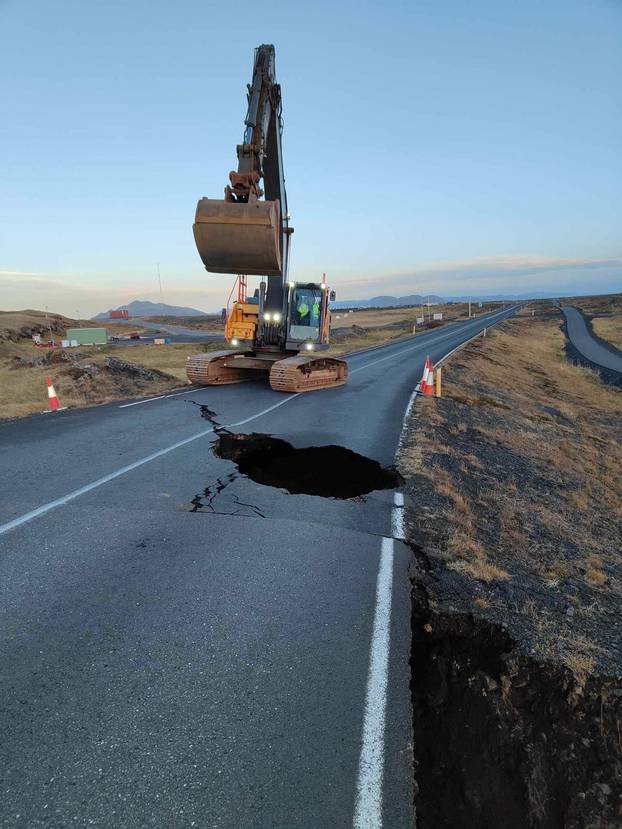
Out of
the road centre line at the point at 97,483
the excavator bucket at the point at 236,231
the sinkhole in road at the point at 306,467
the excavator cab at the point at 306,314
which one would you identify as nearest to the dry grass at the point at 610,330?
the excavator cab at the point at 306,314

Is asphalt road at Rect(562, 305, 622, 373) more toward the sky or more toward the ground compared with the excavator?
more toward the ground

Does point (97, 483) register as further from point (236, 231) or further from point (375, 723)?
point (236, 231)

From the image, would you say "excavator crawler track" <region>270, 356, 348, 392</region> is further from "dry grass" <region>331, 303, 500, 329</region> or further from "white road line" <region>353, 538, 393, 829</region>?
"dry grass" <region>331, 303, 500, 329</region>

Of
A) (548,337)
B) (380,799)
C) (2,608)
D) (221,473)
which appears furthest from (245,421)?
(548,337)

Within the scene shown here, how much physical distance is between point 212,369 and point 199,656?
13.1 meters

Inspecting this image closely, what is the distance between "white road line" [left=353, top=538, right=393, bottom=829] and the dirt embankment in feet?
0.90

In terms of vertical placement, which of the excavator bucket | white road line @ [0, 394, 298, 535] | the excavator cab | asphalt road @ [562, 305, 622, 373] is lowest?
asphalt road @ [562, 305, 622, 373]

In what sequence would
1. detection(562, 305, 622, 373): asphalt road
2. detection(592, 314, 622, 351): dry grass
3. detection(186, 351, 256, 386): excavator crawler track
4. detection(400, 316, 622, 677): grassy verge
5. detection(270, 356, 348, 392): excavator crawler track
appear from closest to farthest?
1. detection(400, 316, 622, 677): grassy verge
2. detection(270, 356, 348, 392): excavator crawler track
3. detection(186, 351, 256, 386): excavator crawler track
4. detection(562, 305, 622, 373): asphalt road
5. detection(592, 314, 622, 351): dry grass

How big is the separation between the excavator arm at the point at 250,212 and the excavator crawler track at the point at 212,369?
3.69 meters

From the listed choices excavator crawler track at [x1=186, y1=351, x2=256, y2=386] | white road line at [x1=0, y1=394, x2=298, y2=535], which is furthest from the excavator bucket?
white road line at [x1=0, y1=394, x2=298, y2=535]

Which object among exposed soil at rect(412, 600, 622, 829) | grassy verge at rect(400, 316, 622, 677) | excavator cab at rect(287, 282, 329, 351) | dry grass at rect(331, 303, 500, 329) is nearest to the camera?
exposed soil at rect(412, 600, 622, 829)

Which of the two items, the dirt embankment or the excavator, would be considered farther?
the excavator

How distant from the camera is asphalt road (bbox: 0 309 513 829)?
238 cm

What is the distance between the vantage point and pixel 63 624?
3656 millimetres
